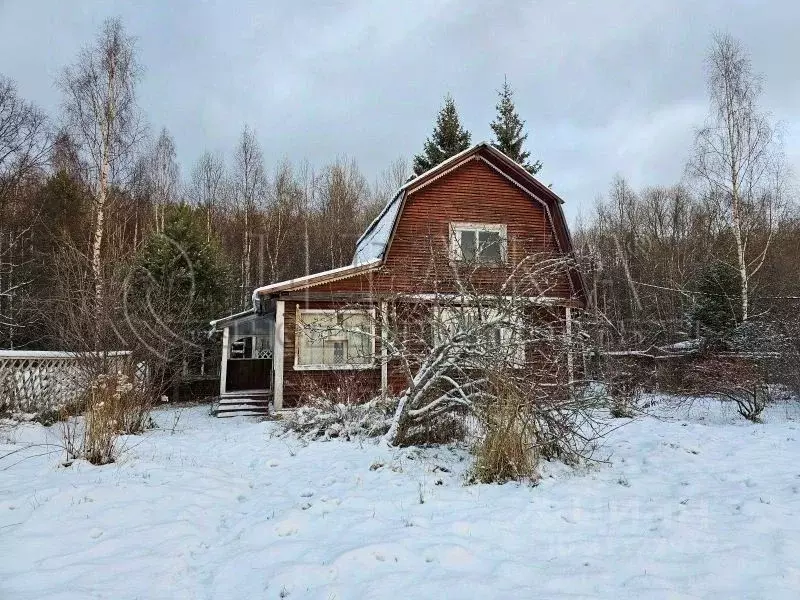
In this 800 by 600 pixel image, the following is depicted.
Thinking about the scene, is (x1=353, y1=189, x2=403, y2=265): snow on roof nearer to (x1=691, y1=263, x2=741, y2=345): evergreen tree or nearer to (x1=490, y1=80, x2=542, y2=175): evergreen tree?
(x1=691, y1=263, x2=741, y2=345): evergreen tree

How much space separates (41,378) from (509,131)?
2429cm

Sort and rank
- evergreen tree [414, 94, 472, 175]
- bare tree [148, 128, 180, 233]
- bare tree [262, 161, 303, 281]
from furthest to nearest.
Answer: bare tree [262, 161, 303, 281], bare tree [148, 128, 180, 233], evergreen tree [414, 94, 472, 175]

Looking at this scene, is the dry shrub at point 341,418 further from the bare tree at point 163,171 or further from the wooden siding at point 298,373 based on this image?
the bare tree at point 163,171

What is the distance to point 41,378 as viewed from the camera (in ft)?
30.8

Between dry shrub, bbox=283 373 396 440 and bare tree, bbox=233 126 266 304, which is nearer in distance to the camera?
dry shrub, bbox=283 373 396 440

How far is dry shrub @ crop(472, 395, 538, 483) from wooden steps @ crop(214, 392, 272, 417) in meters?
7.67

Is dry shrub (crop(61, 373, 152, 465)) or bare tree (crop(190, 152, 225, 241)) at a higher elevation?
bare tree (crop(190, 152, 225, 241))

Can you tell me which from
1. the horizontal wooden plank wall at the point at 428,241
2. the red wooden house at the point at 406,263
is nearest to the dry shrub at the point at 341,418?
the red wooden house at the point at 406,263

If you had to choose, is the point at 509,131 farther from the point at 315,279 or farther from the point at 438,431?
the point at 438,431

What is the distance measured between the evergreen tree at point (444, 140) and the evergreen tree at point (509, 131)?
2.13m

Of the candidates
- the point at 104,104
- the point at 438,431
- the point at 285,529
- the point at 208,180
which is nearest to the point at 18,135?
the point at 104,104

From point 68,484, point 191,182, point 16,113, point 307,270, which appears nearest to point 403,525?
point 68,484

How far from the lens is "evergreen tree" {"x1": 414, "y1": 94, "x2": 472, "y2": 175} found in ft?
84.0

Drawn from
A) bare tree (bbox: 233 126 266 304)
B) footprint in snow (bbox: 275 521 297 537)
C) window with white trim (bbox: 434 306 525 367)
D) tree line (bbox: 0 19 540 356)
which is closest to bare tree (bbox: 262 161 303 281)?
tree line (bbox: 0 19 540 356)
